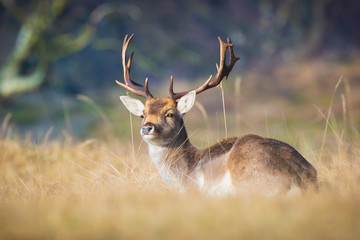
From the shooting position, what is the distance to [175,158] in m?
4.76

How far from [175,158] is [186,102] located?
642mm

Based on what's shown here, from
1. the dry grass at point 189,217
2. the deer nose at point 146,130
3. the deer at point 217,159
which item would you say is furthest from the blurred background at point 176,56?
the dry grass at point 189,217

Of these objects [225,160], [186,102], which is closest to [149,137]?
[186,102]

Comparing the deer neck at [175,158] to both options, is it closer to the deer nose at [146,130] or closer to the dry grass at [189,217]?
the deer nose at [146,130]

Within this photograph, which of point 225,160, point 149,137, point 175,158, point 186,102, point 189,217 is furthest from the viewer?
point 186,102

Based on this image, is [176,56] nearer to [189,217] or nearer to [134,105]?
[134,105]

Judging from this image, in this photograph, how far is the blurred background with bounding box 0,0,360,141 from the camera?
609 inches

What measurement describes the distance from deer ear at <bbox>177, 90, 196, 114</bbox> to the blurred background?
10.4 metres

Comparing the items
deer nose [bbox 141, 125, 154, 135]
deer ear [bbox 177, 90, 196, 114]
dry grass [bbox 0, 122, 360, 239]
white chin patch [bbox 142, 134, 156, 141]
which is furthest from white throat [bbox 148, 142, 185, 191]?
dry grass [bbox 0, 122, 360, 239]

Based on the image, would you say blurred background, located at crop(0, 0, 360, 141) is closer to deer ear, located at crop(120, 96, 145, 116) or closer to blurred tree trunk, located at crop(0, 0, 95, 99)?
blurred tree trunk, located at crop(0, 0, 95, 99)

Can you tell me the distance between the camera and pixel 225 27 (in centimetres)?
2530

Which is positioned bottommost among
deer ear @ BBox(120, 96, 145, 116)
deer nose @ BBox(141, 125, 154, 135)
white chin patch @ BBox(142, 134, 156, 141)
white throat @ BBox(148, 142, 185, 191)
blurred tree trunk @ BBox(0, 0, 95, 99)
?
white throat @ BBox(148, 142, 185, 191)

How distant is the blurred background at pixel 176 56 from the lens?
15477mm

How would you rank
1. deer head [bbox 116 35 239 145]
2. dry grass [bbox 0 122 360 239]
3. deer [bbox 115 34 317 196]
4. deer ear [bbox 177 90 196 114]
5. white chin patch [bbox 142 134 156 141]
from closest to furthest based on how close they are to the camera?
dry grass [bbox 0 122 360 239] < deer [bbox 115 34 317 196] < white chin patch [bbox 142 134 156 141] < deer head [bbox 116 35 239 145] < deer ear [bbox 177 90 196 114]
